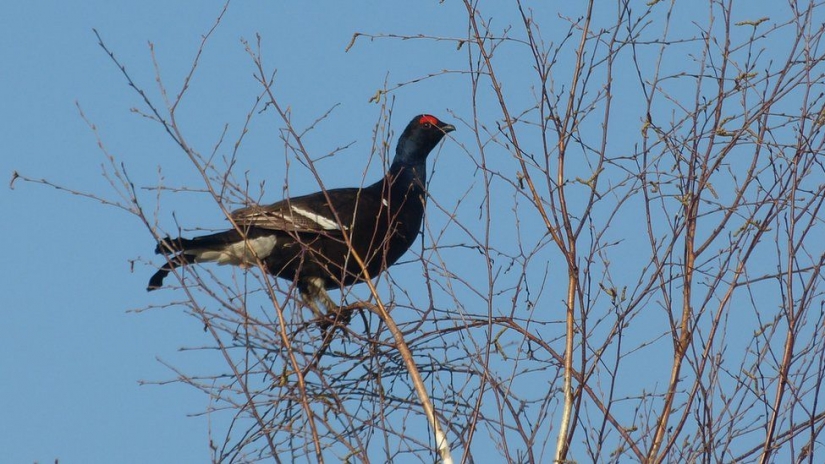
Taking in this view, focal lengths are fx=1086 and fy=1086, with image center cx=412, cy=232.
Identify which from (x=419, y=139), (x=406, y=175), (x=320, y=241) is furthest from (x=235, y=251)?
(x=419, y=139)

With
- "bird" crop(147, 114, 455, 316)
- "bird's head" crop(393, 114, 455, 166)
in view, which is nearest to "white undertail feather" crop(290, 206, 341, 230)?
"bird" crop(147, 114, 455, 316)

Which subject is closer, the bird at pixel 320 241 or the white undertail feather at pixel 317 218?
the white undertail feather at pixel 317 218

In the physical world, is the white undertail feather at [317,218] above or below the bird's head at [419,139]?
below

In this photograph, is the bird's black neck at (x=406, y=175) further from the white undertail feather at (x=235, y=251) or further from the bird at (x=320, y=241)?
the white undertail feather at (x=235, y=251)

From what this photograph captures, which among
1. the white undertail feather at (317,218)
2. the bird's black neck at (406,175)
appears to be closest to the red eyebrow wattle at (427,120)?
the bird's black neck at (406,175)

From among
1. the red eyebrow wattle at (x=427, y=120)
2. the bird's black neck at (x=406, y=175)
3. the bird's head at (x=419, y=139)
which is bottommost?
the bird's black neck at (x=406, y=175)

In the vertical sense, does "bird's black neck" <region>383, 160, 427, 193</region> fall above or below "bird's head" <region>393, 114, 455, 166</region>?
below

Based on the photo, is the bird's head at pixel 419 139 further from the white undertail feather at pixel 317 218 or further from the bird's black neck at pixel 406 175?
the white undertail feather at pixel 317 218

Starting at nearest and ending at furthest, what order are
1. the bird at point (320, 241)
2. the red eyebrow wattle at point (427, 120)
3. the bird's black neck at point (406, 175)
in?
the bird at point (320, 241) → the bird's black neck at point (406, 175) → the red eyebrow wattle at point (427, 120)

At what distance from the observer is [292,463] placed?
11.4ft

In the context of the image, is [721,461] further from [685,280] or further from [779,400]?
[685,280]

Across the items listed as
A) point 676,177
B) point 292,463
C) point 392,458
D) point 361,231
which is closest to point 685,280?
point 676,177

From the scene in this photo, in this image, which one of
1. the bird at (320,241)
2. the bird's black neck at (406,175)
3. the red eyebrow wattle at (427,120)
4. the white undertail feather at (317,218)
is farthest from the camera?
the red eyebrow wattle at (427,120)

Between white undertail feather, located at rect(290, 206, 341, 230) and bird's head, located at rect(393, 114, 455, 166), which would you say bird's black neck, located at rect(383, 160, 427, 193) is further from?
white undertail feather, located at rect(290, 206, 341, 230)
